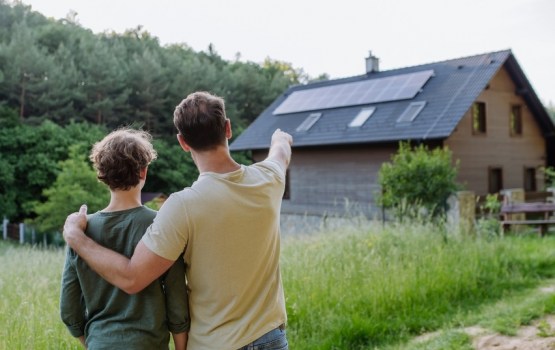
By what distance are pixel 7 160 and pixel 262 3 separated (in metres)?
20.4

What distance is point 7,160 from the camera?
2992 cm

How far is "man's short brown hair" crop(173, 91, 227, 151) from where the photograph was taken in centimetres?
214

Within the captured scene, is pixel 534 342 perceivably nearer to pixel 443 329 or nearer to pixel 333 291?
pixel 443 329

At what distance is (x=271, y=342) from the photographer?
2.26 m

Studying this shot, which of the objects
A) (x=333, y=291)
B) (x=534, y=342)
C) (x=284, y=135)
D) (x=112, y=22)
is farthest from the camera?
(x=112, y=22)

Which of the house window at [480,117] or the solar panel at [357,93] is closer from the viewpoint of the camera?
the house window at [480,117]

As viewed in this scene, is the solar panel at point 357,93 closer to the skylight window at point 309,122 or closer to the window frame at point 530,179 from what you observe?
the skylight window at point 309,122

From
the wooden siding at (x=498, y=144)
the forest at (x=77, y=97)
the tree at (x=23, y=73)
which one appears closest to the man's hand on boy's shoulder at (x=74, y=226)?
the wooden siding at (x=498, y=144)

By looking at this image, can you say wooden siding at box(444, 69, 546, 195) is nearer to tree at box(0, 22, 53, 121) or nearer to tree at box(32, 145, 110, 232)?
tree at box(32, 145, 110, 232)

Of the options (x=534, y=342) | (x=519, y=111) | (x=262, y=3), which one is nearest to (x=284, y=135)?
(x=534, y=342)

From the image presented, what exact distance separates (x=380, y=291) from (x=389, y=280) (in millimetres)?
353

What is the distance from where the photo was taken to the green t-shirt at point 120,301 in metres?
2.14

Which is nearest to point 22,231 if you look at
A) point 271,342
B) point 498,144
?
point 498,144

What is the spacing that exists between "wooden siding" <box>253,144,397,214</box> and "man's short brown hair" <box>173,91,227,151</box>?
56.5 feet
